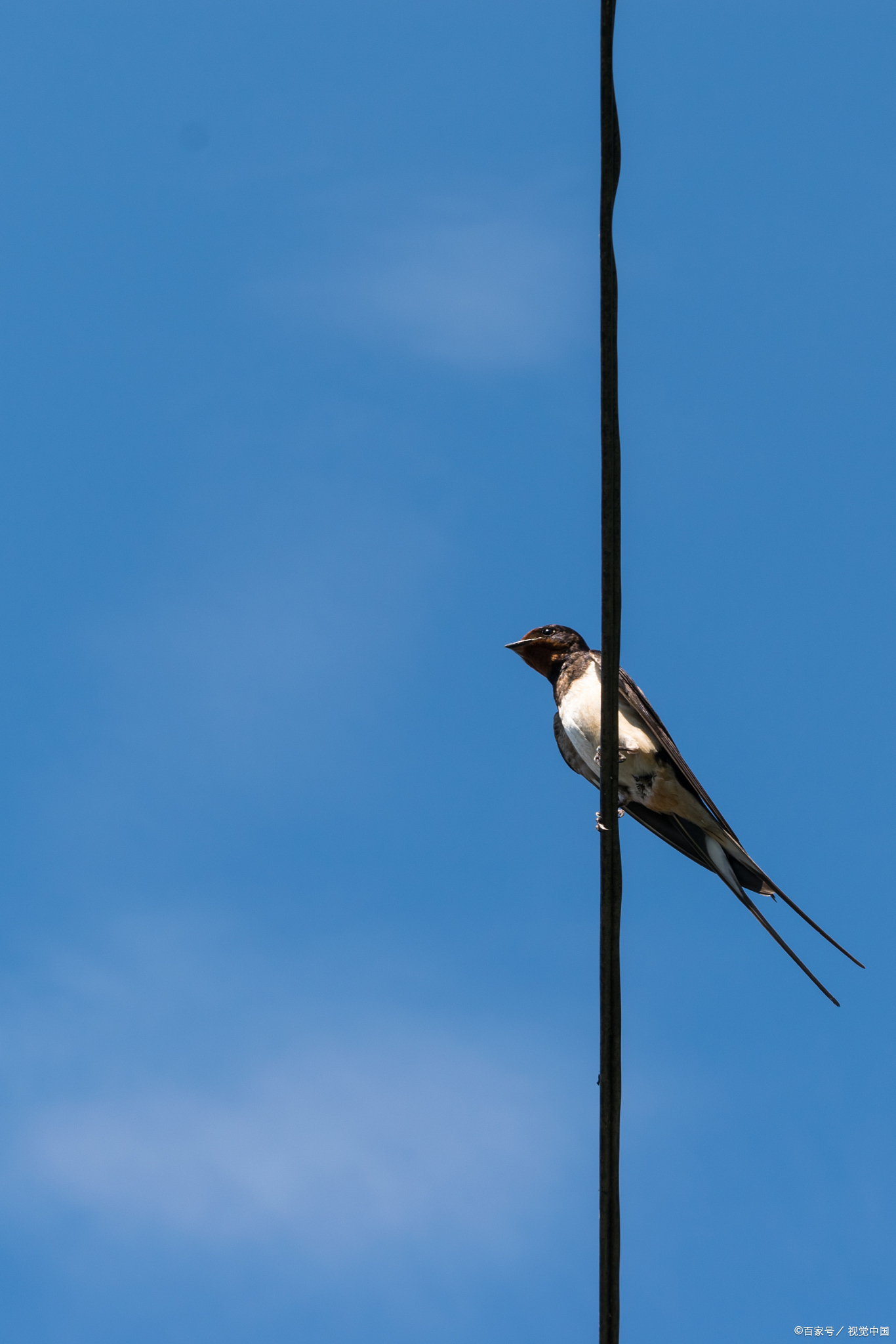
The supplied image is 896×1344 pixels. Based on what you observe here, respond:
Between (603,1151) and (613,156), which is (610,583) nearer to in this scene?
(613,156)

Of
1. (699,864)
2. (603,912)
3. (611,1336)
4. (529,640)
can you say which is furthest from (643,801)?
(611,1336)

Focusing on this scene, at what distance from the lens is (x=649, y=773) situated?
711 cm

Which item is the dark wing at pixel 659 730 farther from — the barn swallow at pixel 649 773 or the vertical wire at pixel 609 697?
the vertical wire at pixel 609 697

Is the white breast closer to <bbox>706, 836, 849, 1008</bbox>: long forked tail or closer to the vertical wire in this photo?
<bbox>706, 836, 849, 1008</bbox>: long forked tail

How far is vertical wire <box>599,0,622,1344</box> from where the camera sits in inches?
127

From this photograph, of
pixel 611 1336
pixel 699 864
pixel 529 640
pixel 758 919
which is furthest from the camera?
pixel 529 640

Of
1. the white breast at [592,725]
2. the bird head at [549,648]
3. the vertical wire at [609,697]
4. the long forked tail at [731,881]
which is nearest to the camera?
the vertical wire at [609,697]

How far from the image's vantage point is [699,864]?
6.86 m

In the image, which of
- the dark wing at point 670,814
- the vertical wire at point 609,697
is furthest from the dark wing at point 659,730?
the vertical wire at point 609,697

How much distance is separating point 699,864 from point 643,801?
51cm

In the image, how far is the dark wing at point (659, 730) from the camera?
6754 millimetres

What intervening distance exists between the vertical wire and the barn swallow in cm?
304

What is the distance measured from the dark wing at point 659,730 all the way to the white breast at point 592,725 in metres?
0.05

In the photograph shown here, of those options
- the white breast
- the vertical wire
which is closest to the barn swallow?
the white breast
